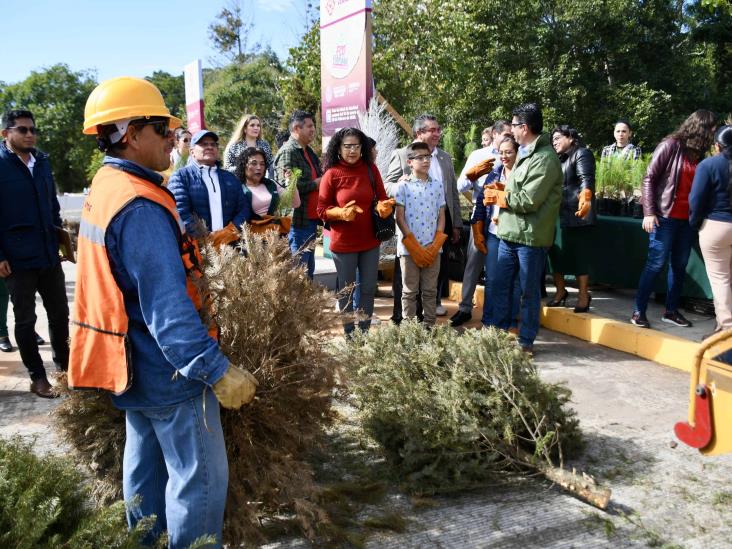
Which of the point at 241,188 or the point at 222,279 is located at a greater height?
the point at 241,188

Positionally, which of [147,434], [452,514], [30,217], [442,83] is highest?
[442,83]

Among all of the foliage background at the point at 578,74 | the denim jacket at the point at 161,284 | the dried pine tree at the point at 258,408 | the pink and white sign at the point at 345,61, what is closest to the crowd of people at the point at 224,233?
the denim jacket at the point at 161,284

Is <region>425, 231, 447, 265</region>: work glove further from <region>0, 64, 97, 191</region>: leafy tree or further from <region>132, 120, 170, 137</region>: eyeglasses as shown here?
<region>0, 64, 97, 191</region>: leafy tree

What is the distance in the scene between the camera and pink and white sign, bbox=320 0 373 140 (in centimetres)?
812

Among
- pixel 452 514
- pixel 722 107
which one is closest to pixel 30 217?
pixel 452 514

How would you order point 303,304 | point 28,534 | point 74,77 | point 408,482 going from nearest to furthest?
point 28,534, point 303,304, point 408,482, point 74,77

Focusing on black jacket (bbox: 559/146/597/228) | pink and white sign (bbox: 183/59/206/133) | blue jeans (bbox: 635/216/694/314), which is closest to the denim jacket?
blue jeans (bbox: 635/216/694/314)

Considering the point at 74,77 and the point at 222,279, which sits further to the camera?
the point at 74,77

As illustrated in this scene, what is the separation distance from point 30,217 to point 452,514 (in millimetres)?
3666

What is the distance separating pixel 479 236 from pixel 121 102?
4557mm

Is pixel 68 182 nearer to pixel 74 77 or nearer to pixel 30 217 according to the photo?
pixel 74 77

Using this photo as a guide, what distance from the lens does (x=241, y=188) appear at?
5.08m

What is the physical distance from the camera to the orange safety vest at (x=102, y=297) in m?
2.01

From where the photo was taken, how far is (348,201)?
5387 mm
